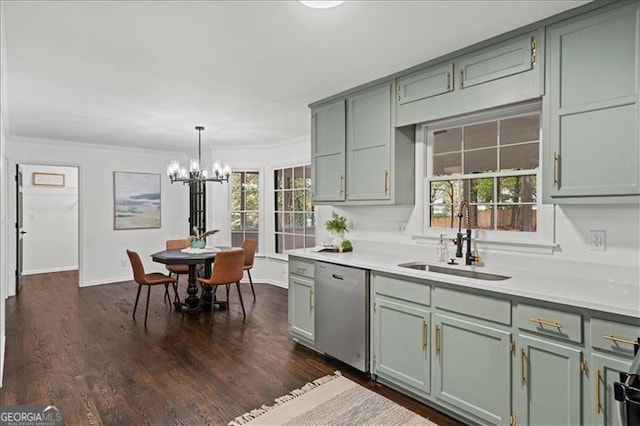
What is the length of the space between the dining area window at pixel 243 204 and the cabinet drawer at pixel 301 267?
311 centimetres

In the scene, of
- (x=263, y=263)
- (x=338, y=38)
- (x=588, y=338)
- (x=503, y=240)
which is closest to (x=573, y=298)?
(x=588, y=338)

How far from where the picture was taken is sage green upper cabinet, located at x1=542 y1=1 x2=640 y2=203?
6.26ft

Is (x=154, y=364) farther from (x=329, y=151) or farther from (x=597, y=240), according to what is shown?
(x=597, y=240)

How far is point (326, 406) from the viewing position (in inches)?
99.1

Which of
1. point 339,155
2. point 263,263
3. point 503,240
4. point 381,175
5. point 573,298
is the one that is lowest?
point 263,263

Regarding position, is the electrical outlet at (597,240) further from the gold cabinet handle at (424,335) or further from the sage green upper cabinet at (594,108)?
the gold cabinet handle at (424,335)

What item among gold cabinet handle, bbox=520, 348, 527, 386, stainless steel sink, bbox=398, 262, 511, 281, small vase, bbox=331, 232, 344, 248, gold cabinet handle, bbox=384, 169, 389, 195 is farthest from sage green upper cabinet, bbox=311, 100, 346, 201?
gold cabinet handle, bbox=520, 348, 527, 386

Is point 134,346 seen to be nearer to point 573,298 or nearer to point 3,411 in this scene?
point 3,411

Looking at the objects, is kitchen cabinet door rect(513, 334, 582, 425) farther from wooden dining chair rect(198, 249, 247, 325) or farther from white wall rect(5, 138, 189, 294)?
white wall rect(5, 138, 189, 294)

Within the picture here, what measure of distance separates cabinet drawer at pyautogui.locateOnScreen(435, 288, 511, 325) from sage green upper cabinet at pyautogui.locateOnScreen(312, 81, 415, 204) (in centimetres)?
103

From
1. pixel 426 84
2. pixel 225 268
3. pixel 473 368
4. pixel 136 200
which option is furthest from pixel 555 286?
pixel 136 200

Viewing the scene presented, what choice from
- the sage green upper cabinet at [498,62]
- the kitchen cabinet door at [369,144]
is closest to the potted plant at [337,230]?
the kitchen cabinet door at [369,144]

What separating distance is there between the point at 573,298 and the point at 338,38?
6.61 feet

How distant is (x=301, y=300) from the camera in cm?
353
